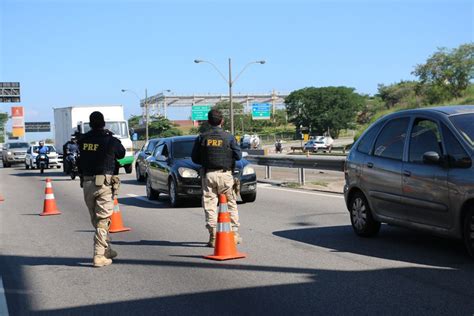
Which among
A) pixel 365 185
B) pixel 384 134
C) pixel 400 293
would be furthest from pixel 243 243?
pixel 400 293

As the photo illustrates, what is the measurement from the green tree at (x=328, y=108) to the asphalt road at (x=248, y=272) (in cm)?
10439

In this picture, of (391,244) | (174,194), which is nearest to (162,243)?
(391,244)

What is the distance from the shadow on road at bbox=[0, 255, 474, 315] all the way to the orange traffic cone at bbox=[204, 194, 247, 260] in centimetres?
58

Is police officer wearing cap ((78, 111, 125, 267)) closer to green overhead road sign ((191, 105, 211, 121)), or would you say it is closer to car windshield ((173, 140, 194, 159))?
car windshield ((173, 140, 194, 159))

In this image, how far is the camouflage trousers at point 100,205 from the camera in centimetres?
796

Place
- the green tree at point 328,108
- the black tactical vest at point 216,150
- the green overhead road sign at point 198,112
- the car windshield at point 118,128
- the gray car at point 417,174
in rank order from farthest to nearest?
the green tree at point 328,108
the green overhead road sign at point 198,112
the car windshield at point 118,128
the black tactical vest at point 216,150
the gray car at point 417,174

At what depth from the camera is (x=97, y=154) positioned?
799 cm

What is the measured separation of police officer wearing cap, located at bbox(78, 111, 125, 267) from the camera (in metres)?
7.96

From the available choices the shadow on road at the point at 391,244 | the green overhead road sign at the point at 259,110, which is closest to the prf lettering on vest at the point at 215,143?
the shadow on road at the point at 391,244

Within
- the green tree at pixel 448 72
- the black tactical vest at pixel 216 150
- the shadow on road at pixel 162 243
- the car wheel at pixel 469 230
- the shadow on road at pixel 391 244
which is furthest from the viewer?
the green tree at pixel 448 72

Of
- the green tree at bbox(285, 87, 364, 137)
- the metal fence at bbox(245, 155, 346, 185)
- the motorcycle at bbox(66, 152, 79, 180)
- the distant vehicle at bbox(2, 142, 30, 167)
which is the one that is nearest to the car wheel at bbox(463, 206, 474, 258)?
the metal fence at bbox(245, 155, 346, 185)

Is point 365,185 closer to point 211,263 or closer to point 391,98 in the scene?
point 211,263

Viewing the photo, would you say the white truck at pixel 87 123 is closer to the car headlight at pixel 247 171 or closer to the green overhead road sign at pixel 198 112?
the car headlight at pixel 247 171

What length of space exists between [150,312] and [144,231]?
5232 mm
